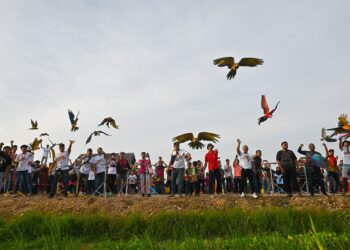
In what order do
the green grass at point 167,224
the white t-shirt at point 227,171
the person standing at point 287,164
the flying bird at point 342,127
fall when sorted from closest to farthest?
the flying bird at point 342,127 → the green grass at point 167,224 → the person standing at point 287,164 → the white t-shirt at point 227,171

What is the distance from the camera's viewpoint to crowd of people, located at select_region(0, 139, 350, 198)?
11.9 metres

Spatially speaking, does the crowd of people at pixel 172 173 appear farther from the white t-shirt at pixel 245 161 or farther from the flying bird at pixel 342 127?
the flying bird at pixel 342 127

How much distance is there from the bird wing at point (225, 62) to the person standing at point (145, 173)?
575 cm

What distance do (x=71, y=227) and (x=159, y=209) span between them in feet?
8.88

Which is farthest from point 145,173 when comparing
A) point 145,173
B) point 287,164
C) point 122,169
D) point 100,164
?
point 287,164

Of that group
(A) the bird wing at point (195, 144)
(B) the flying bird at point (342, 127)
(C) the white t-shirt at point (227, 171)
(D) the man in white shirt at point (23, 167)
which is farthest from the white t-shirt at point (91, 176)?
(B) the flying bird at point (342, 127)

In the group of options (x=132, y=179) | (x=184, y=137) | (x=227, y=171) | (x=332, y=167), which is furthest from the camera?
(x=227, y=171)

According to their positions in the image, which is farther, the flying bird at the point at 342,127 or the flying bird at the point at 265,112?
the flying bird at the point at 265,112

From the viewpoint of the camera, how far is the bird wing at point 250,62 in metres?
9.12

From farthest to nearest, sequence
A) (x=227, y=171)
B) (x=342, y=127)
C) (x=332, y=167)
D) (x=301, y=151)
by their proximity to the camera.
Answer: (x=227, y=171)
(x=332, y=167)
(x=301, y=151)
(x=342, y=127)

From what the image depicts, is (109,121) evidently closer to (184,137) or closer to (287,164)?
(184,137)

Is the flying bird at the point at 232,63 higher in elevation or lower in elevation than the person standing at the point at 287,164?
higher

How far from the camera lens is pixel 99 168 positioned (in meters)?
13.5

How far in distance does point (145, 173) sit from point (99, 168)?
174 cm
